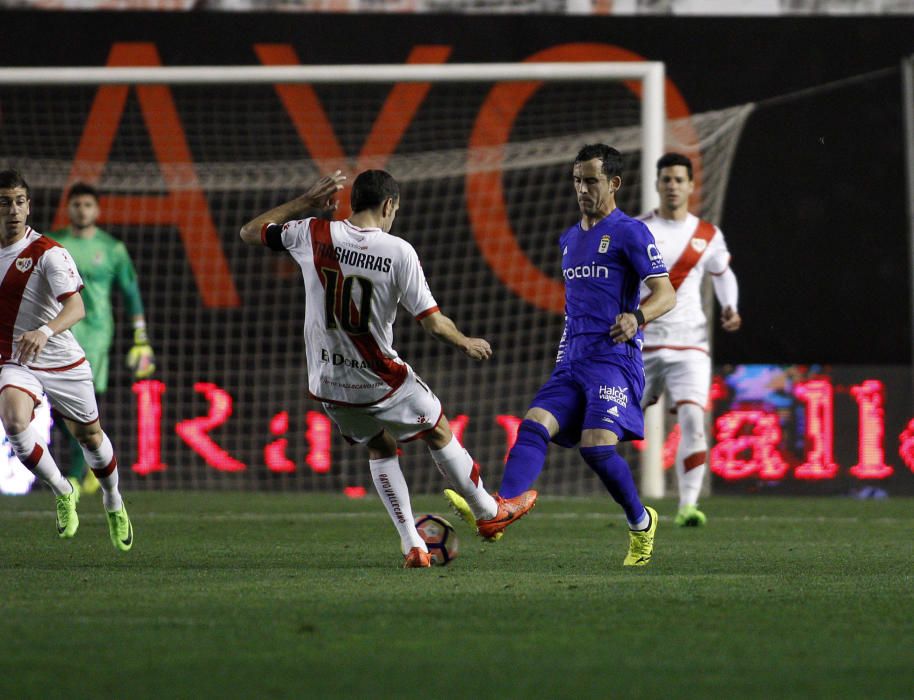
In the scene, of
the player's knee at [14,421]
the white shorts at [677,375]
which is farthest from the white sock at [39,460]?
the white shorts at [677,375]

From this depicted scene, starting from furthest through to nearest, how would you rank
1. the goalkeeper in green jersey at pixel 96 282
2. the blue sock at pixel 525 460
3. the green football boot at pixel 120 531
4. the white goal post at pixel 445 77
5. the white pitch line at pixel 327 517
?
the white goal post at pixel 445 77, the goalkeeper in green jersey at pixel 96 282, the white pitch line at pixel 327 517, the green football boot at pixel 120 531, the blue sock at pixel 525 460

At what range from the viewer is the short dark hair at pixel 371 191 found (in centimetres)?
576

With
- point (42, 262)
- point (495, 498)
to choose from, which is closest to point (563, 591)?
point (495, 498)

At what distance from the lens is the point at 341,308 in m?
5.79

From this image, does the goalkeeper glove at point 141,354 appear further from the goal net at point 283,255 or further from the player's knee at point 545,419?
the player's knee at point 545,419

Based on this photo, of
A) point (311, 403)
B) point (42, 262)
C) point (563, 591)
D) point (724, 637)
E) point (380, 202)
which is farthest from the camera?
point (311, 403)

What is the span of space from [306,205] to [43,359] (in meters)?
1.76

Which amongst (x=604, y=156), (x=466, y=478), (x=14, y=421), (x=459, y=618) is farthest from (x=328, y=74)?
(x=459, y=618)

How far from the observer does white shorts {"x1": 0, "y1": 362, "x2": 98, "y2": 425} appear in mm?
6820

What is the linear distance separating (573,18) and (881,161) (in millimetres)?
2710

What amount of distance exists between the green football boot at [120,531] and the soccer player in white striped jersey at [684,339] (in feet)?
9.85

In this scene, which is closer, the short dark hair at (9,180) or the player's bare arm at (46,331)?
the player's bare arm at (46,331)

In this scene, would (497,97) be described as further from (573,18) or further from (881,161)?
(881,161)

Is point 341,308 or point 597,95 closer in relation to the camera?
point 341,308
